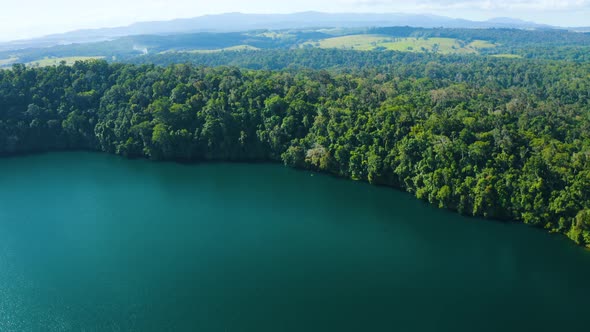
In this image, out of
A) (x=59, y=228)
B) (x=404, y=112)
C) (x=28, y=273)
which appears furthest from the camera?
(x=404, y=112)

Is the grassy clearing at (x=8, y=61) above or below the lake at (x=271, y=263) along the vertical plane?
above

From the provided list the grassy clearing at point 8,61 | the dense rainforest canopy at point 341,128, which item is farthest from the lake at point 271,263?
the grassy clearing at point 8,61

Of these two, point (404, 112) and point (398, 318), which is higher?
point (404, 112)

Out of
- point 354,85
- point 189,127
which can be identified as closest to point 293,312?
point 189,127

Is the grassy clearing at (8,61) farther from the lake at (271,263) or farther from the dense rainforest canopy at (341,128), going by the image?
the lake at (271,263)

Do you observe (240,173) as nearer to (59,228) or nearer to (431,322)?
(59,228)

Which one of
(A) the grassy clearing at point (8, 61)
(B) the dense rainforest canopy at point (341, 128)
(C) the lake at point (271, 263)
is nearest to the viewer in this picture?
(C) the lake at point (271, 263)
